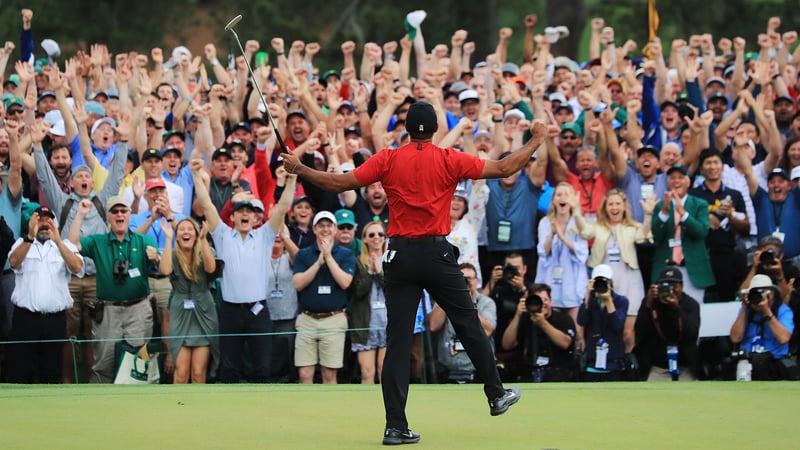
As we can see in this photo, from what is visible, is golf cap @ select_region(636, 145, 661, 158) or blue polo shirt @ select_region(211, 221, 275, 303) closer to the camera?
blue polo shirt @ select_region(211, 221, 275, 303)

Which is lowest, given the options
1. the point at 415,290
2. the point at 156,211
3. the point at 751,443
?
the point at 751,443

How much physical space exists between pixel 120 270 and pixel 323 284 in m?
1.98

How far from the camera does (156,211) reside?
13.7 meters

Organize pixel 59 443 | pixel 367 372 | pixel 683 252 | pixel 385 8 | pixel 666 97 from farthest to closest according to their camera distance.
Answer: pixel 385 8 < pixel 666 97 < pixel 683 252 < pixel 367 372 < pixel 59 443

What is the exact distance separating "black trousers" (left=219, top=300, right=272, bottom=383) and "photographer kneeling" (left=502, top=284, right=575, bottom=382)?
2479mm

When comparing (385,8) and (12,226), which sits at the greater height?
(385,8)

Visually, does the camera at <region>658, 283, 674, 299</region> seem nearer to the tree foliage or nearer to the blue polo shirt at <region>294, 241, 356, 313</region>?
the blue polo shirt at <region>294, 241, 356, 313</region>

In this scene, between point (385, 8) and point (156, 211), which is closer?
point (156, 211)

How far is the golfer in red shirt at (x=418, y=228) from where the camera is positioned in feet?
27.3

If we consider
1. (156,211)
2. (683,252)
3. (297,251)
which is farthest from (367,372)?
(683,252)

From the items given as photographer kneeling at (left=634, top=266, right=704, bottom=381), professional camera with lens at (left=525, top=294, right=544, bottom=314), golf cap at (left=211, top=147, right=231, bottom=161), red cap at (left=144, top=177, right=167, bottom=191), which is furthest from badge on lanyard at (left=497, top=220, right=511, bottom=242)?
red cap at (left=144, top=177, right=167, bottom=191)

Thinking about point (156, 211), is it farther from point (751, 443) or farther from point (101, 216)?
point (751, 443)

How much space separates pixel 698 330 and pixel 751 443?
5.29 metres

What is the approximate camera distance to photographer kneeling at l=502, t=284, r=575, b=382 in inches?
527
